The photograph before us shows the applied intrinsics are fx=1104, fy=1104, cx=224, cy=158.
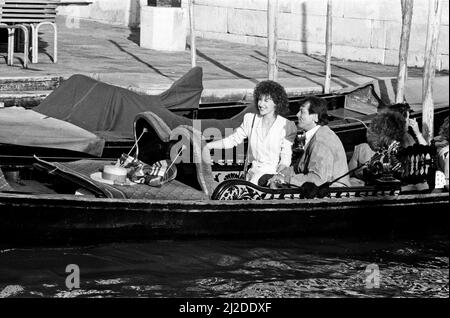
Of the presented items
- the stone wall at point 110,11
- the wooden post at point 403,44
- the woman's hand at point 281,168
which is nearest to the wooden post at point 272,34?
the wooden post at point 403,44

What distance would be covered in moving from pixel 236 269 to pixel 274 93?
4.76ft

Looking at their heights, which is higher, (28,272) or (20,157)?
(20,157)

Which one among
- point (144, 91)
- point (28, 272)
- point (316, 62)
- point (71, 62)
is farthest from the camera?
point (316, 62)

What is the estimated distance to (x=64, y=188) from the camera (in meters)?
9.36

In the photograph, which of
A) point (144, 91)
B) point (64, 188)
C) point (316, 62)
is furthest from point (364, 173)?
point (316, 62)

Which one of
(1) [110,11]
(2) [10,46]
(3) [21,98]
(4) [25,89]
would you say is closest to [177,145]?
(3) [21,98]

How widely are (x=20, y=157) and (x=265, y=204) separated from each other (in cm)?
229

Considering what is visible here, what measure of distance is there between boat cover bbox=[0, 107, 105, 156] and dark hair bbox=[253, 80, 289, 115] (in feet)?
6.61

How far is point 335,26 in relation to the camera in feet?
58.6

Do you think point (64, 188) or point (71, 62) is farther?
point (71, 62)

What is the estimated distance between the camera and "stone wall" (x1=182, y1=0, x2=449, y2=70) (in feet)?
56.0

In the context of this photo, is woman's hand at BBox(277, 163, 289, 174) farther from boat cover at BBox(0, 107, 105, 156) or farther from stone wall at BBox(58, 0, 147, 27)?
stone wall at BBox(58, 0, 147, 27)

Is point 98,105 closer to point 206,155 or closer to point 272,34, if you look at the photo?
point 206,155

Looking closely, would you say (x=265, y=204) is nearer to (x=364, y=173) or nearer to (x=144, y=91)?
(x=364, y=173)
